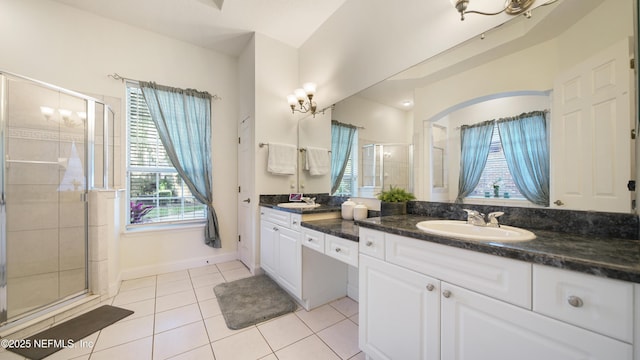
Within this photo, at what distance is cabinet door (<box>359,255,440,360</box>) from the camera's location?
1010 millimetres

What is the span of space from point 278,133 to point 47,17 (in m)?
2.56

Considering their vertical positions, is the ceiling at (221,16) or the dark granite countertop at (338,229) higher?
the ceiling at (221,16)

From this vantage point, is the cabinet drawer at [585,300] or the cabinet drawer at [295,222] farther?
the cabinet drawer at [295,222]

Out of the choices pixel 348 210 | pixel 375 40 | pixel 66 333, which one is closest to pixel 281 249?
pixel 348 210

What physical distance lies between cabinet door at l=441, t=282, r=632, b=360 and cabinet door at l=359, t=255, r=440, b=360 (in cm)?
6

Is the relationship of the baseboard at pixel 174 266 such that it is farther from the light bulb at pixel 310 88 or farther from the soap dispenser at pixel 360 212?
the light bulb at pixel 310 88

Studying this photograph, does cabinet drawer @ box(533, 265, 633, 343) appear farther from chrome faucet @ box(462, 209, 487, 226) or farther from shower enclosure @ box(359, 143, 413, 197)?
shower enclosure @ box(359, 143, 413, 197)

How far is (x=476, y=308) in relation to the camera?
0.87m

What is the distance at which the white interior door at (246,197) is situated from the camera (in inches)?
108

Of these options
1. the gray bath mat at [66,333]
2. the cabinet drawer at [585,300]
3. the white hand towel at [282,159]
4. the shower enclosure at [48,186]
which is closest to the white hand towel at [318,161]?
the white hand towel at [282,159]

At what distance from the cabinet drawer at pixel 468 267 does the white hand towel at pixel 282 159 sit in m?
1.81

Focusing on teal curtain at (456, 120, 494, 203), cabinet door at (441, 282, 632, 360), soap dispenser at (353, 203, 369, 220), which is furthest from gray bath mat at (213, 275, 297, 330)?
teal curtain at (456, 120, 494, 203)

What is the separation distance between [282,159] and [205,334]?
180 centimetres

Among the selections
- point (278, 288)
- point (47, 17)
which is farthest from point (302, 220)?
point (47, 17)
